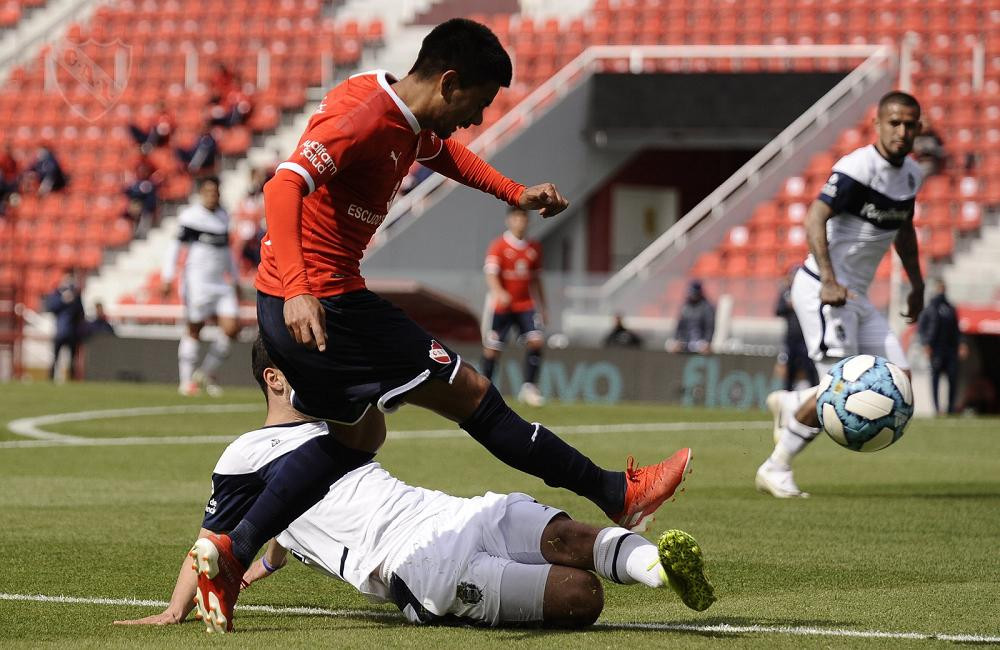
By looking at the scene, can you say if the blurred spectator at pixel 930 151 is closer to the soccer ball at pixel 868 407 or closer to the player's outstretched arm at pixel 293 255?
the soccer ball at pixel 868 407

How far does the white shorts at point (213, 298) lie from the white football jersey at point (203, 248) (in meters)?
0.06

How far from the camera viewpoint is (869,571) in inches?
260

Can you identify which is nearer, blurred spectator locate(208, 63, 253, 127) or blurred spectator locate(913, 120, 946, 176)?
blurred spectator locate(913, 120, 946, 176)

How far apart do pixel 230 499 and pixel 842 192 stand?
5.19m

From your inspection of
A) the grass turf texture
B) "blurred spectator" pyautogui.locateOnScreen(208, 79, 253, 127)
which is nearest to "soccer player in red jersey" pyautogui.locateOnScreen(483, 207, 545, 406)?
the grass turf texture

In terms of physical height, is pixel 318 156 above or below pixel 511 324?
above

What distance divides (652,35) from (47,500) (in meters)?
22.0

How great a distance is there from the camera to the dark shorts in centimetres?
1909

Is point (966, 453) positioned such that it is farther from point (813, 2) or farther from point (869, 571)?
point (813, 2)

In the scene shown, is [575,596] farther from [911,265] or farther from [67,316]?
[67,316]

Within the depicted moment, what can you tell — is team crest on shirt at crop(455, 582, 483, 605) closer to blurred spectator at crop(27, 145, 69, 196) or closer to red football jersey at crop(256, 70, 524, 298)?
red football jersey at crop(256, 70, 524, 298)

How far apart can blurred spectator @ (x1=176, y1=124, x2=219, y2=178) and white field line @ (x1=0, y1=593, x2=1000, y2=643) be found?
2388 centimetres

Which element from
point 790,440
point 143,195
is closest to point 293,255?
point 790,440

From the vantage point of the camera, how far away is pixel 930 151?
23.8m
